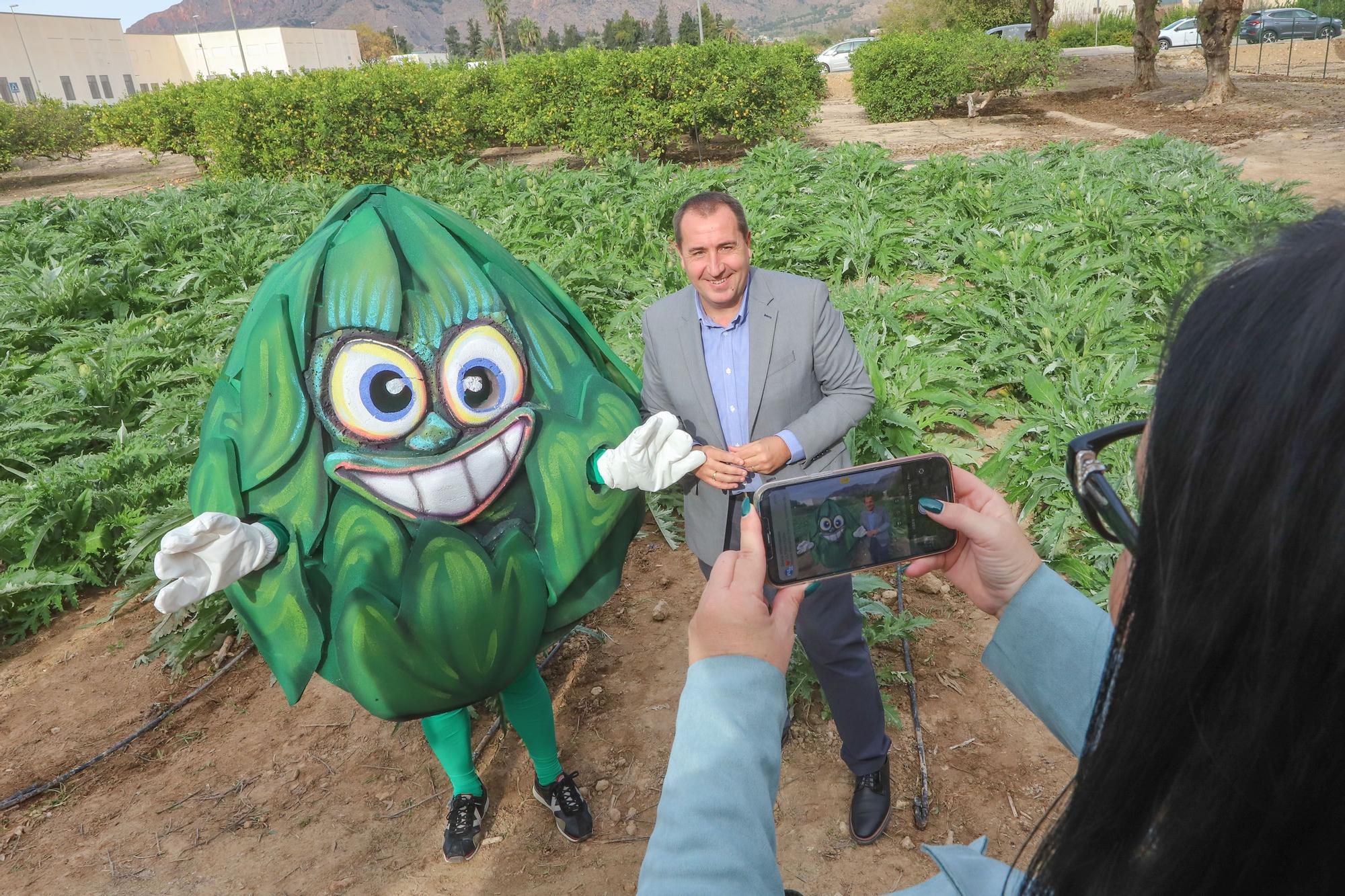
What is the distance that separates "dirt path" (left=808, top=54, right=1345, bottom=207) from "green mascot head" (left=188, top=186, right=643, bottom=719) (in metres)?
7.48

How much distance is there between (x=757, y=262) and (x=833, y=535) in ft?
14.4

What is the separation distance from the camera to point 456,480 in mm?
1755

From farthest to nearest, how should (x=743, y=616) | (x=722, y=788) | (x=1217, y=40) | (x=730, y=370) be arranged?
(x=1217, y=40)
(x=730, y=370)
(x=743, y=616)
(x=722, y=788)

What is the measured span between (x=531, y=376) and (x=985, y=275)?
3922 millimetres

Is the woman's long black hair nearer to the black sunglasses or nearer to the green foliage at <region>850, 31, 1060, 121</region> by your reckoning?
the black sunglasses

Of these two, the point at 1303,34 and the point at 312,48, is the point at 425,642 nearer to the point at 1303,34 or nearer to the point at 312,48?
the point at 1303,34

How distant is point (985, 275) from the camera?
5.06m

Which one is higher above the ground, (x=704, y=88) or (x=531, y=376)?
(x=704, y=88)

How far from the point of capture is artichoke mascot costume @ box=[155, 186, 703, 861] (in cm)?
172

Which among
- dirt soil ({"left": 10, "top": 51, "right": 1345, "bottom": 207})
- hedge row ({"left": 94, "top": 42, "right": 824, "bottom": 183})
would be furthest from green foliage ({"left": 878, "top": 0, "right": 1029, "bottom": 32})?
hedge row ({"left": 94, "top": 42, "right": 824, "bottom": 183})

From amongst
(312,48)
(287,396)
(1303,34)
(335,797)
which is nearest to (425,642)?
(287,396)

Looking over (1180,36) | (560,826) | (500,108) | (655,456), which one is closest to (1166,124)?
(500,108)

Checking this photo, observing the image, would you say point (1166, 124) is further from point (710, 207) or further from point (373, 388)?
point (373, 388)

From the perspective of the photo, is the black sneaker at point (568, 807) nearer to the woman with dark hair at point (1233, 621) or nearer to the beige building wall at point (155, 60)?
the woman with dark hair at point (1233, 621)
